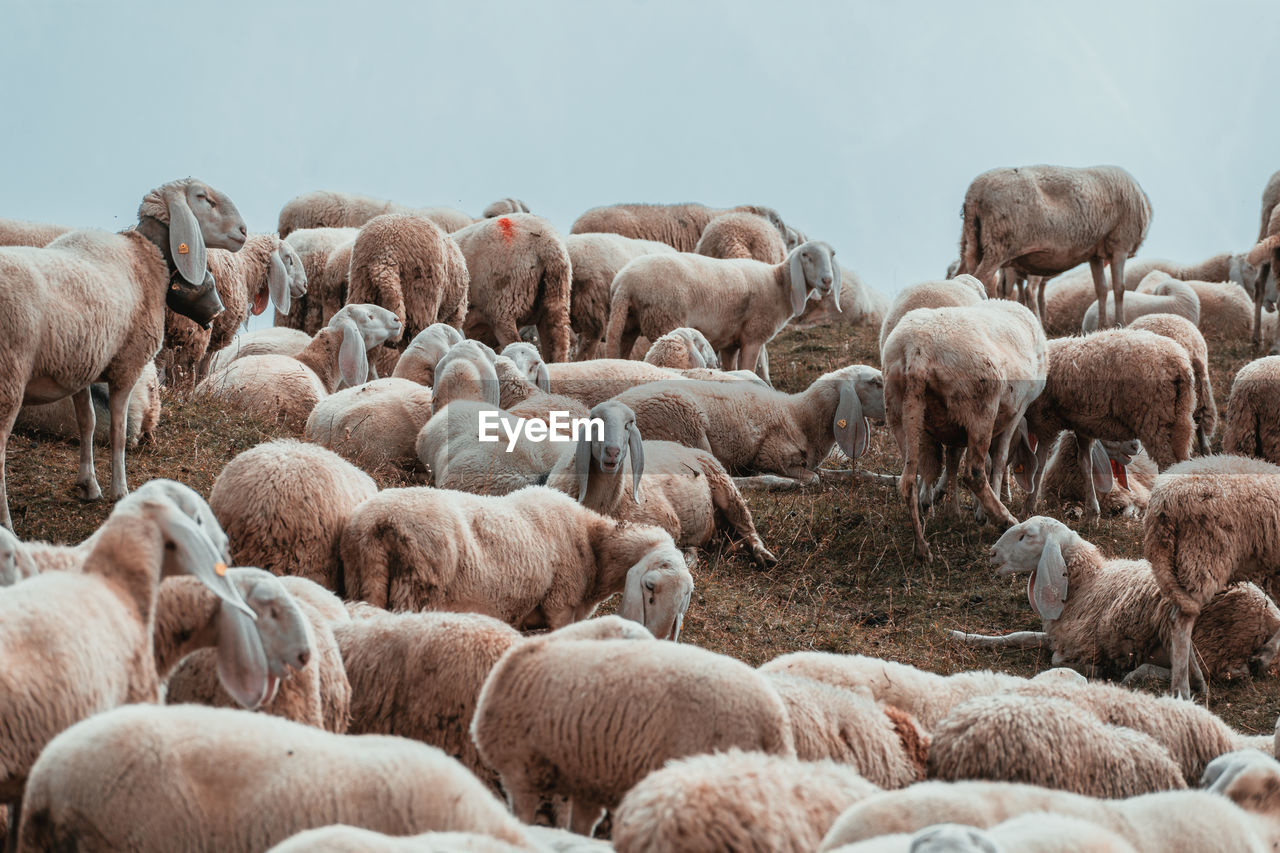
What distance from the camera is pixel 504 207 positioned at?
20.8m

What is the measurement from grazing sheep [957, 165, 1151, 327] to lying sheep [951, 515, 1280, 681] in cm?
825

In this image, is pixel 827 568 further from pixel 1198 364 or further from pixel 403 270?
pixel 403 270

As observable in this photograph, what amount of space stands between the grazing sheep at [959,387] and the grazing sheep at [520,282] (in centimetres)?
486

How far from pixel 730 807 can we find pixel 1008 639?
17.8ft

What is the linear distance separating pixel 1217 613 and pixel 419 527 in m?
4.83

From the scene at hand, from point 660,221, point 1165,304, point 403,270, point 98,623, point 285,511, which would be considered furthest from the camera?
point 660,221

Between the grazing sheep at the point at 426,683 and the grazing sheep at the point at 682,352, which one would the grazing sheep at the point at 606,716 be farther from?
the grazing sheep at the point at 682,352

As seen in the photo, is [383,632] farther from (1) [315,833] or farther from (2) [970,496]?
(2) [970,496]

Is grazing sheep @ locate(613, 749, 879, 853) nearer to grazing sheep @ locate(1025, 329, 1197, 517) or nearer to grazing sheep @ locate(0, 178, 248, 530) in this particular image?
grazing sheep @ locate(0, 178, 248, 530)

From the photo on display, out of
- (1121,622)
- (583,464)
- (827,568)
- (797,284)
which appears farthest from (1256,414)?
(797,284)

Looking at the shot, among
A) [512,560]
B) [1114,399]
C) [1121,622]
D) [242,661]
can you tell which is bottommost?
[1121,622]

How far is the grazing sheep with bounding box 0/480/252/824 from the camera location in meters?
4.09

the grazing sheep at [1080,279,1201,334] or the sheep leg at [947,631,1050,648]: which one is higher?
the grazing sheep at [1080,279,1201,334]

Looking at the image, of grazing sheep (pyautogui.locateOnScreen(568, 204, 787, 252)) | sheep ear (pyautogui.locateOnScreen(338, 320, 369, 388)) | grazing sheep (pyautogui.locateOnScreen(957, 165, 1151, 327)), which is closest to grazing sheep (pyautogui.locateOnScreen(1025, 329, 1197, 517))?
sheep ear (pyautogui.locateOnScreen(338, 320, 369, 388))
